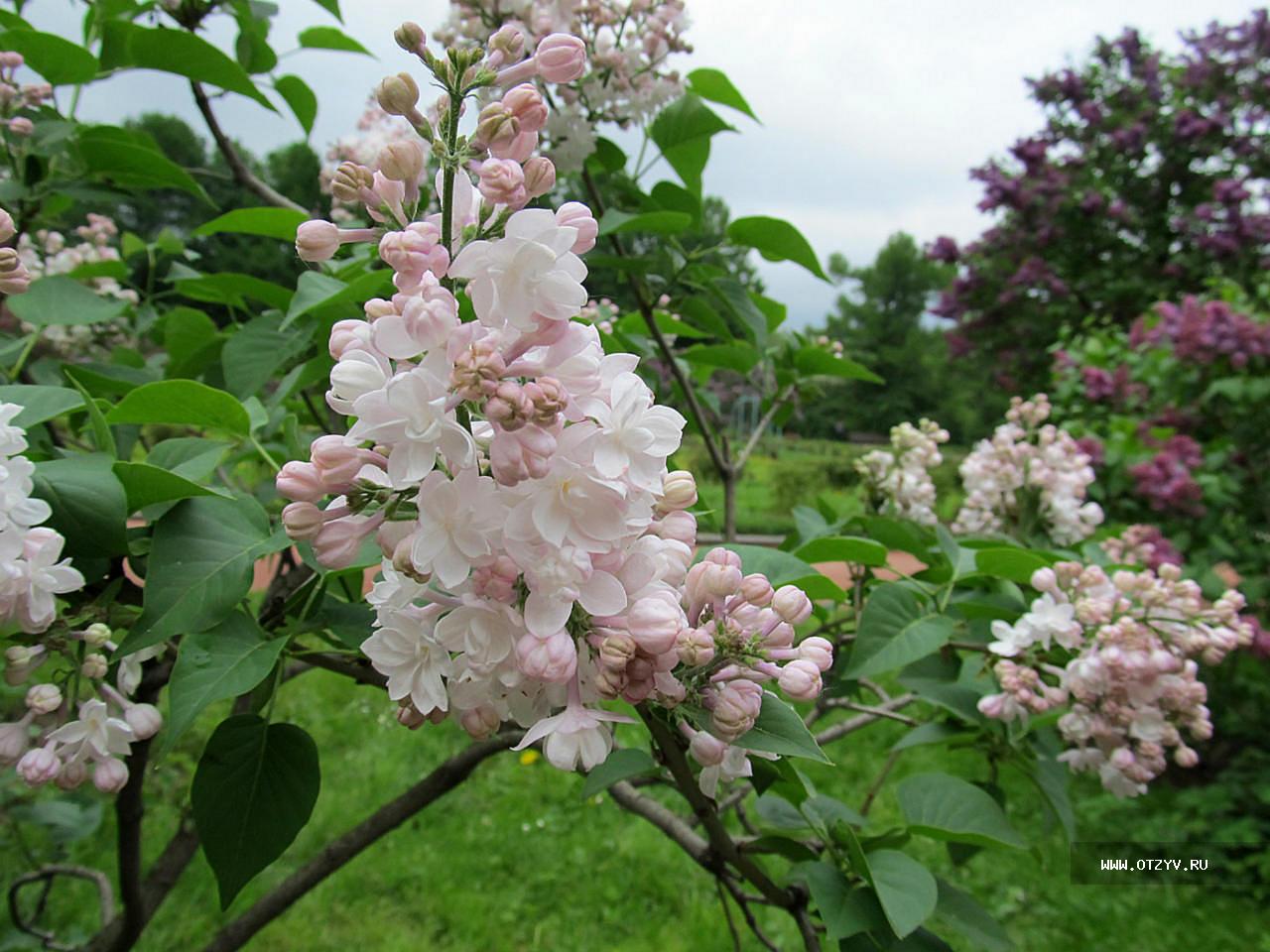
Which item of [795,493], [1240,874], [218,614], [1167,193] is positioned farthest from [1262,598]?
[795,493]

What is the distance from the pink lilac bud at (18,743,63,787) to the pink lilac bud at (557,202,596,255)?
0.56 m

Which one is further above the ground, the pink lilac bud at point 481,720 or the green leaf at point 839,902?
the pink lilac bud at point 481,720

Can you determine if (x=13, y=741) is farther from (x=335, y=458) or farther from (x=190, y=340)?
(x=190, y=340)

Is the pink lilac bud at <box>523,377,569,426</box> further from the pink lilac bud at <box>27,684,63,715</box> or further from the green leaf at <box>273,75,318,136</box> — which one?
the green leaf at <box>273,75,318,136</box>

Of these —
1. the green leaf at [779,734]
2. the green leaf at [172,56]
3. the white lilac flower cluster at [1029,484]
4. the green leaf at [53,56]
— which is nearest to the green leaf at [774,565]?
the green leaf at [779,734]

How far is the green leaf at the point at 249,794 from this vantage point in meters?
0.65

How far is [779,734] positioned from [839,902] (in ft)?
1.34

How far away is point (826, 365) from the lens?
163 centimetres

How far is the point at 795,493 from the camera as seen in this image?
966 centimetres

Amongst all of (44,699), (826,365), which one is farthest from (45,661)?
(826,365)

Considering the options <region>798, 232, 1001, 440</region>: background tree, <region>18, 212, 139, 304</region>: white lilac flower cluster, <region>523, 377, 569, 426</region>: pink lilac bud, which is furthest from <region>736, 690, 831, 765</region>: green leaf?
<region>798, 232, 1001, 440</region>: background tree

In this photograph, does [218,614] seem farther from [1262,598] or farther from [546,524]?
[1262,598]

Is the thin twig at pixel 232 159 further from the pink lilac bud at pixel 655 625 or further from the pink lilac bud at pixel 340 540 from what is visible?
the pink lilac bud at pixel 655 625

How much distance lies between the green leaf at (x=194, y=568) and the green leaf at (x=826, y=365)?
118cm
